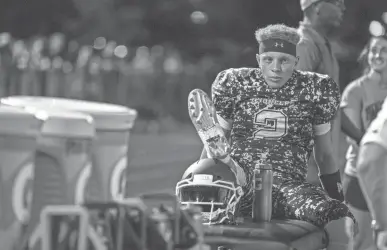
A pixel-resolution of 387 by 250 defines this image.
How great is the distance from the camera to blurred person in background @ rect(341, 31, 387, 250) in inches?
312

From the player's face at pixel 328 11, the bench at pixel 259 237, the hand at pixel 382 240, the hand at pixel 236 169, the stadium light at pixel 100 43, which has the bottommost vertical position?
the bench at pixel 259 237

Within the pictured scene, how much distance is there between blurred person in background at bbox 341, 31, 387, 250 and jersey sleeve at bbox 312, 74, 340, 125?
64.5 inches

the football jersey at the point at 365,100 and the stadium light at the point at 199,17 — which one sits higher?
the stadium light at the point at 199,17

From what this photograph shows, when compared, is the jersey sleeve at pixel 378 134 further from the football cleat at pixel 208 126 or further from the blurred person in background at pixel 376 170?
the football cleat at pixel 208 126

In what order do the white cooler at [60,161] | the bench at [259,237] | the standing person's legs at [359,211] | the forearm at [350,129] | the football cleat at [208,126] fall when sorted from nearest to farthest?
the white cooler at [60,161] → the bench at [259,237] → the football cleat at [208,126] → the standing person's legs at [359,211] → the forearm at [350,129]

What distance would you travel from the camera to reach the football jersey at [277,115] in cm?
621

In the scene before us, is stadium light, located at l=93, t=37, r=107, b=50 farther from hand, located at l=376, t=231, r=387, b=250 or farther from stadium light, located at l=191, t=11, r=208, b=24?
hand, located at l=376, t=231, r=387, b=250

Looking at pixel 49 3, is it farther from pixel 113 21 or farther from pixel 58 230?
pixel 58 230

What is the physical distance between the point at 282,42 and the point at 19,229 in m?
2.48

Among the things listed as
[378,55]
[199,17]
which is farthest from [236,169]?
[199,17]

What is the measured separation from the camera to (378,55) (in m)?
8.66

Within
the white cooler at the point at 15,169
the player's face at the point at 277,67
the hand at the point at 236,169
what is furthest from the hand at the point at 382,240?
the player's face at the point at 277,67

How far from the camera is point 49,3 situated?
34031 mm

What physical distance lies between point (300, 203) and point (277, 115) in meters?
0.58
